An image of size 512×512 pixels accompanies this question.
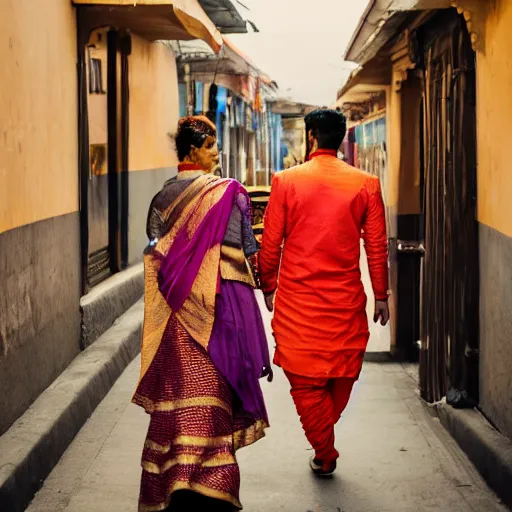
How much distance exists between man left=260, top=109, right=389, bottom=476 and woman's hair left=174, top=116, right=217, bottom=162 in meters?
0.51

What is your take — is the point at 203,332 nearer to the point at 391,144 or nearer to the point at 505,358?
the point at 505,358

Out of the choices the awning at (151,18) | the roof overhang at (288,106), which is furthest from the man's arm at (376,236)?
the roof overhang at (288,106)

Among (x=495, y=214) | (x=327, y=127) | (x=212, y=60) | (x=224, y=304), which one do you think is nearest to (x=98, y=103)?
(x=327, y=127)

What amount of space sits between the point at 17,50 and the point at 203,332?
2.21 meters

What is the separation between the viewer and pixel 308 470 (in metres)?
5.11

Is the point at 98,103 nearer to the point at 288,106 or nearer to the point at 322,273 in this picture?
the point at 322,273

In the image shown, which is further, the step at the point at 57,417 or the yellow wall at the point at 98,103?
the yellow wall at the point at 98,103

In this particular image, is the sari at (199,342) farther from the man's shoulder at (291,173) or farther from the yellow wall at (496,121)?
the yellow wall at (496,121)

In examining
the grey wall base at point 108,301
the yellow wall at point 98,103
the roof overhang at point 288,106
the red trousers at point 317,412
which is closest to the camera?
the red trousers at point 317,412

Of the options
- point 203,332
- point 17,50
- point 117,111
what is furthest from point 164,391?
point 117,111

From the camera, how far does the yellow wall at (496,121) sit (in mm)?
4820

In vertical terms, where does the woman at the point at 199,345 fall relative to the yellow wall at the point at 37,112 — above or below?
below

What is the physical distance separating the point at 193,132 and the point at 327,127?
819 mm

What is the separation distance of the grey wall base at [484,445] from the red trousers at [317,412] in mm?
768
